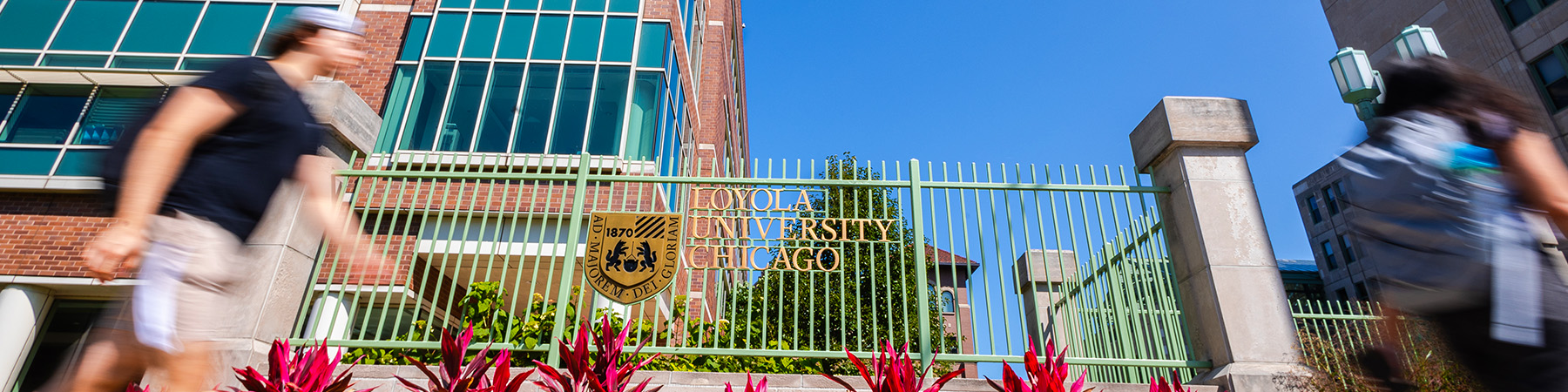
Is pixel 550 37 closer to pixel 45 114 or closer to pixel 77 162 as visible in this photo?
pixel 77 162

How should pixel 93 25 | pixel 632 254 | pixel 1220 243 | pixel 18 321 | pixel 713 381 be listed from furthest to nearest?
pixel 93 25 → pixel 18 321 → pixel 632 254 → pixel 1220 243 → pixel 713 381

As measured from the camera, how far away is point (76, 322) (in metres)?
7.50

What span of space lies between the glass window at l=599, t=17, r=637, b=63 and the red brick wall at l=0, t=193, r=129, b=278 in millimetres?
6485

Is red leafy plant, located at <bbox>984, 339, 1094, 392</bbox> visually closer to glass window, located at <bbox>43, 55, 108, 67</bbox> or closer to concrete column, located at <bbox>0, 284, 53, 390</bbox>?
concrete column, located at <bbox>0, 284, 53, 390</bbox>

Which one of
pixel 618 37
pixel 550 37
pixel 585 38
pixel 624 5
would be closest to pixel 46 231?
pixel 550 37

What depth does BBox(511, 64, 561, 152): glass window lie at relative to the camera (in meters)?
9.87

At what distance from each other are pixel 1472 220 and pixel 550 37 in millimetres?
11028

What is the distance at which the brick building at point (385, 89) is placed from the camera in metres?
8.52

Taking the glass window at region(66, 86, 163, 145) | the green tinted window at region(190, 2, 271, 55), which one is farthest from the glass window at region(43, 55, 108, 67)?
the green tinted window at region(190, 2, 271, 55)

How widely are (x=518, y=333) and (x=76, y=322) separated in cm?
644

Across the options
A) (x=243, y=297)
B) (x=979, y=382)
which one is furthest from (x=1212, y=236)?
(x=243, y=297)

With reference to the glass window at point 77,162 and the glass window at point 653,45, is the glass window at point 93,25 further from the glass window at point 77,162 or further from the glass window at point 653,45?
the glass window at point 653,45

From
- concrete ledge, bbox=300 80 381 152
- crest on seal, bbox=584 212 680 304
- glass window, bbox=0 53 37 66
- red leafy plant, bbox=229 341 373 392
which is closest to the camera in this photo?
red leafy plant, bbox=229 341 373 392

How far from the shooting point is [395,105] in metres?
10.6
